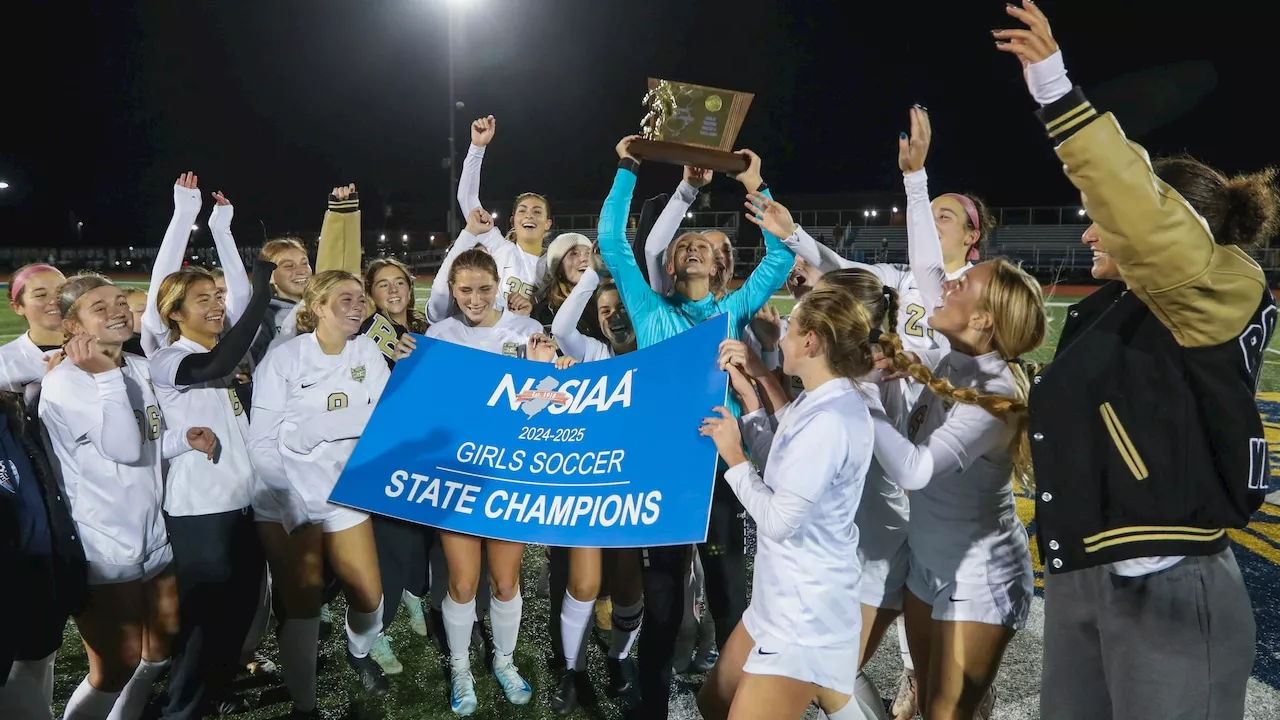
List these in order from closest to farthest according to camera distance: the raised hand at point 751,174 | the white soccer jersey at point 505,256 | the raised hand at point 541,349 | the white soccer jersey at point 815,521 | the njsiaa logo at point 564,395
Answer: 1. the white soccer jersey at point 815,521
2. the njsiaa logo at point 564,395
3. the raised hand at point 751,174
4. the raised hand at point 541,349
5. the white soccer jersey at point 505,256

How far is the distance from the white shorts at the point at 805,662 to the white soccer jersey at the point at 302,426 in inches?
86.2

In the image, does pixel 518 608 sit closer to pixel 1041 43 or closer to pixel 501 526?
pixel 501 526

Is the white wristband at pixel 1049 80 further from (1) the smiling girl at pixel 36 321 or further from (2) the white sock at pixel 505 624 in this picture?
(1) the smiling girl at pixel 36 321

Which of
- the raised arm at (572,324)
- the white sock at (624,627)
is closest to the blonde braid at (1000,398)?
the raised arm at (572,324)

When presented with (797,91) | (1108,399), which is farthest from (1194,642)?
(797,91)

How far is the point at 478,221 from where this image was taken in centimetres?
585

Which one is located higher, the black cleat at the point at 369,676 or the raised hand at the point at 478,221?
the raised hand at the point at 478,221

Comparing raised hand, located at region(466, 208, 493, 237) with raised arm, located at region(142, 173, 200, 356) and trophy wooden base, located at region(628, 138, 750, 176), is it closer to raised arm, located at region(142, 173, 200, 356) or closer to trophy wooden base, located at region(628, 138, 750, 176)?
raised arm, located at region(142, 173, 200, 356)

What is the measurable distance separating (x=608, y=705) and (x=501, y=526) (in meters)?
1.17

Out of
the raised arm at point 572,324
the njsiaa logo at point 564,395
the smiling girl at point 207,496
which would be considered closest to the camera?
the smiling girl at point 207,496

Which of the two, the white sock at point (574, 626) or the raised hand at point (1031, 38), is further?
the white sock at point (574, 626)

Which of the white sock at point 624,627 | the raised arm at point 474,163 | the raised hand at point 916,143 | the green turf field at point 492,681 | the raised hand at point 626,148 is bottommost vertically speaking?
Answer: the green turf field at point 492,681

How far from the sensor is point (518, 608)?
3951 millimetres

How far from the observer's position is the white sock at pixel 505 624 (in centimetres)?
392
